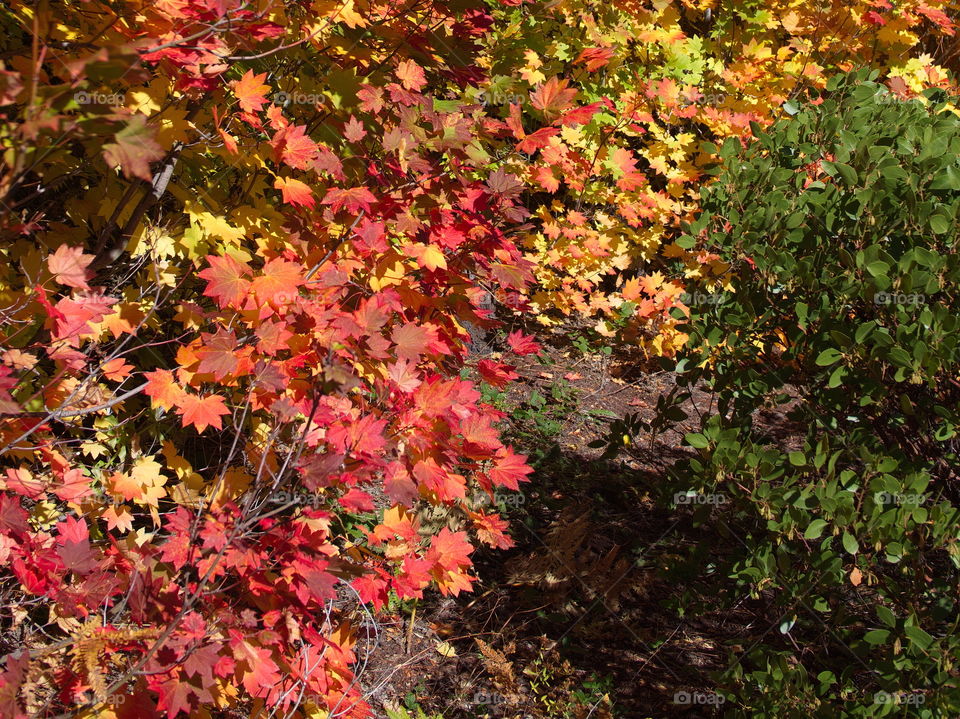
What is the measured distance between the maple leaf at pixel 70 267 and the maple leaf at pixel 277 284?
16.7 inches

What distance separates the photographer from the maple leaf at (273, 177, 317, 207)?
2277 millimetres

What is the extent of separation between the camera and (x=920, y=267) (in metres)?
2.12

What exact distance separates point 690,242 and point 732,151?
415 mm

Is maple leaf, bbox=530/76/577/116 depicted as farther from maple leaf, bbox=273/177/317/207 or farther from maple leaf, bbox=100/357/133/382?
maple leaf, bbox=100/357/133/382

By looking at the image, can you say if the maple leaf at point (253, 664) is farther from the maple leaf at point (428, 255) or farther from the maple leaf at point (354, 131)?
the maple leaf at point (354, 131)

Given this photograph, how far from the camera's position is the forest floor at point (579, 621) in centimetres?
302

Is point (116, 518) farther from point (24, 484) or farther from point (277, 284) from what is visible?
point (277, 284)

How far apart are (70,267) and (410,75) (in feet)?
3.85

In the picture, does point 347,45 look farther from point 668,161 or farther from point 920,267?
point 668,161

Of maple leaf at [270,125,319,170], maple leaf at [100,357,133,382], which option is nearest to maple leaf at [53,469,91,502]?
maple leaf at [100,357,133,382]

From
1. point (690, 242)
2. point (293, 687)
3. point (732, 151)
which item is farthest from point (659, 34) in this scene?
point (293, 687)

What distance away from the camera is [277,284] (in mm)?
2131

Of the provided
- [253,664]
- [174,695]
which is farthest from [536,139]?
[174,695]

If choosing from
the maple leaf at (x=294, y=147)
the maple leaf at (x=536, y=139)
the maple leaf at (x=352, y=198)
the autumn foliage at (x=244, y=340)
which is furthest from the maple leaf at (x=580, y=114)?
the maple leaf at (x=294, y=147)
